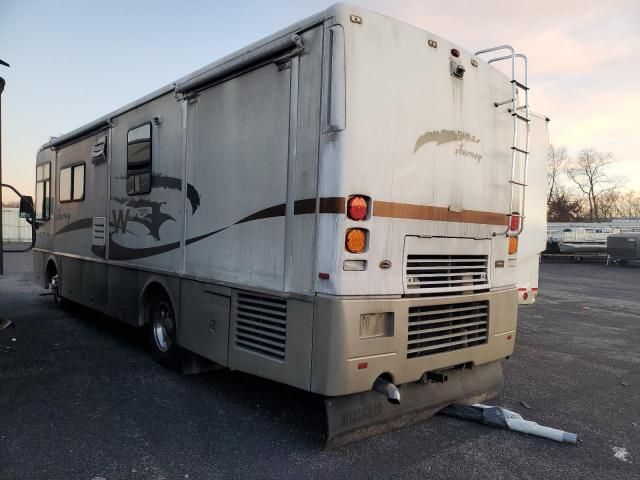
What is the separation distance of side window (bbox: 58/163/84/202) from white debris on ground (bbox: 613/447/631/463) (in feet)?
23.8

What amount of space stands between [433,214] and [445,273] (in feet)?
1.66

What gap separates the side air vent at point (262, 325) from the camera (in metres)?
3.78

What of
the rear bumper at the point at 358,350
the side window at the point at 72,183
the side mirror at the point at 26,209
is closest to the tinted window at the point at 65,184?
the side window at the point at 72,183

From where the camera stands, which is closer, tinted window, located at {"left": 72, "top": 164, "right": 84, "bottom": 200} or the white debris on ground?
the white debris on ground

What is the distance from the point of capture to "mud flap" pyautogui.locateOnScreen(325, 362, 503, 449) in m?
3.56

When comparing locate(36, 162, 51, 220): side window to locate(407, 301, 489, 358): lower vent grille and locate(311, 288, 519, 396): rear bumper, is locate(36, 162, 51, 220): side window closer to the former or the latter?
locate(311, 288, 519, 396): rear bumper

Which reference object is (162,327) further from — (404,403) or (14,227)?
(14,227)

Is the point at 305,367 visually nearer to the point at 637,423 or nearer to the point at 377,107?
the point at 377,107

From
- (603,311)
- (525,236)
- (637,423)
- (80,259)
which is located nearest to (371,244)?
(637,423)

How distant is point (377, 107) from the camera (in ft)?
11.8

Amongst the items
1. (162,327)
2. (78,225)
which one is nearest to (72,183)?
(78,225)

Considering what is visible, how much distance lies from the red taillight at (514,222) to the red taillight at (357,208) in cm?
193

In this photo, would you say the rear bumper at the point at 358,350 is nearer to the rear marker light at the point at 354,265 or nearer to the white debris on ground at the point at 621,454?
the rear marker light at the point at 354,265

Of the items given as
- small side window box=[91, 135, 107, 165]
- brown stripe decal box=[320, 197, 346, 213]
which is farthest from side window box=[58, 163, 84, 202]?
brown stripe decal box=[320, 197, 346, 213]
